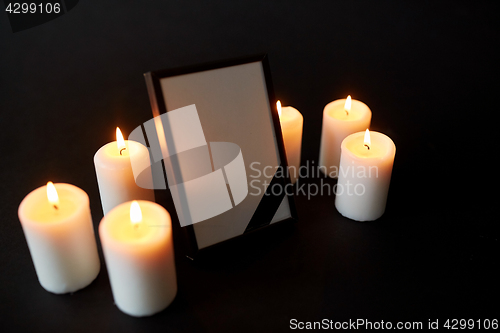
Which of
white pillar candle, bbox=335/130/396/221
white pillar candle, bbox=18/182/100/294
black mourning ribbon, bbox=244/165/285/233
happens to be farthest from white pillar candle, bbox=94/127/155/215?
white pillar candle, bbox=335/130/396/221

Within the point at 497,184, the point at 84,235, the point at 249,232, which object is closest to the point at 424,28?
the point at 497,184

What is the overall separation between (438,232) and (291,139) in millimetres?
395

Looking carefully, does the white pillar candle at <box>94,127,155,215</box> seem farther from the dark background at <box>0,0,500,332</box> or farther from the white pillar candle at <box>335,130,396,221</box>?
the white pillar candle at <box>335,130,396,221</box>

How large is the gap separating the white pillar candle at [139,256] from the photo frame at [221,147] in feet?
0.35

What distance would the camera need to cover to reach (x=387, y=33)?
62.9 inches

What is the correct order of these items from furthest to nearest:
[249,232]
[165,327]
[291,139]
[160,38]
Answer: [160,38] < [291,139] < [249,232] < [165,327]

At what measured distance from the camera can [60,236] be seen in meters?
0.84

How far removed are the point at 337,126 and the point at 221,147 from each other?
36cm

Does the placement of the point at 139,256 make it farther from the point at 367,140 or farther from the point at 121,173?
the point at 367,140

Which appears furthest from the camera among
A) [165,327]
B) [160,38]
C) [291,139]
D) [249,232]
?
[160,38]

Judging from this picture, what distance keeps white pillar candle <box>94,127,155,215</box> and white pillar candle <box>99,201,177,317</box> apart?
0.15 metres

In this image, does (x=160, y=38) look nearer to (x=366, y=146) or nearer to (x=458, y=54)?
(x=366, y=146)

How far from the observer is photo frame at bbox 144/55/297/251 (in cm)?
91

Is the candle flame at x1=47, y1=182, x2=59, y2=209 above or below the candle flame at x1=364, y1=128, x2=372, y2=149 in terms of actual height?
above
